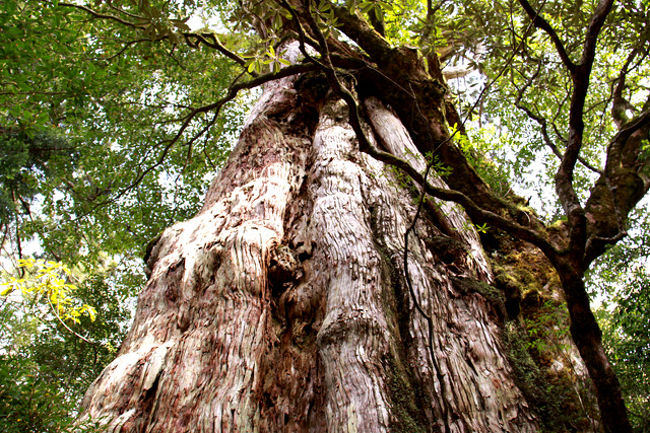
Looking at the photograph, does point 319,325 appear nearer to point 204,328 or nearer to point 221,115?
point 204,328

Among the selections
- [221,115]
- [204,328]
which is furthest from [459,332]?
[221,115]

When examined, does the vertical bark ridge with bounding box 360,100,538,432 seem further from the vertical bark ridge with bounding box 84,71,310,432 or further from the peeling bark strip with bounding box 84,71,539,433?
the vertical bark ridge with bounding box 84,71,310,432

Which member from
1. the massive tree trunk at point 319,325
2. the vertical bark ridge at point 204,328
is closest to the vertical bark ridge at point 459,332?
the massive tree trunk at point 319,325

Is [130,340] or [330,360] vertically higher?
[130,340]

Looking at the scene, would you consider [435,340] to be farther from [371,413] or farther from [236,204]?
[236,204]

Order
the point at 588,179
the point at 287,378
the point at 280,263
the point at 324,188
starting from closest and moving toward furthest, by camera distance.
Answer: the point at 287,378, the point at 280,263, the point at 324,188, the point at 588,179

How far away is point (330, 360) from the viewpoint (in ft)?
6.68

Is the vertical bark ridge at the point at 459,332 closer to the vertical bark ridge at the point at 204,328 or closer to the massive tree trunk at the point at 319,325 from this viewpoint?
the massive tree trunk at the point at 319,325

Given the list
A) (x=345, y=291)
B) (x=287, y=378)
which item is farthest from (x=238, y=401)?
(x=345, y=291)

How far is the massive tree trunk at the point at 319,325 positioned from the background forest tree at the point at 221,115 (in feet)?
1.05

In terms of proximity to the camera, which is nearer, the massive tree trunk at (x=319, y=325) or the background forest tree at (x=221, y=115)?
the massive tree trunk at (x=319, y=325)

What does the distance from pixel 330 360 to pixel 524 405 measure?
2.98 ft

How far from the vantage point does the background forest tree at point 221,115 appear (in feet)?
8.73

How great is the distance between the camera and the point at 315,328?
247cm
